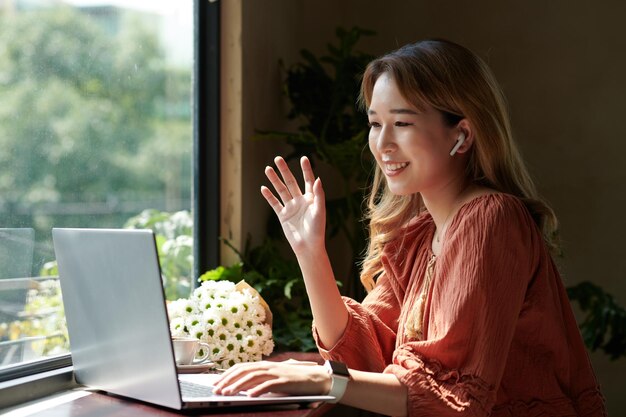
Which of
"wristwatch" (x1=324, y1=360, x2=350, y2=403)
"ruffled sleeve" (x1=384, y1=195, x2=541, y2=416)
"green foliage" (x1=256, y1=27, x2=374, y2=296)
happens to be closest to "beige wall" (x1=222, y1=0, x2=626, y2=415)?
"green foliage" (x1=256, y1=27, x2=374, y2=296)

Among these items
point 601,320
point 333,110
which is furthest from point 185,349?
point 601,320

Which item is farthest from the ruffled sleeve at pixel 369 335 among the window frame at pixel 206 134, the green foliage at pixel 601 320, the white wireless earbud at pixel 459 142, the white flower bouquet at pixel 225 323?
the green foliage at pixel 601 320

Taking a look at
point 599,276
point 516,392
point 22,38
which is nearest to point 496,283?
point 516,392

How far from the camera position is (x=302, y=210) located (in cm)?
172

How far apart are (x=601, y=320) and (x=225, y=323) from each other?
1899 mm

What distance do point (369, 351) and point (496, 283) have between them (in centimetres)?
43

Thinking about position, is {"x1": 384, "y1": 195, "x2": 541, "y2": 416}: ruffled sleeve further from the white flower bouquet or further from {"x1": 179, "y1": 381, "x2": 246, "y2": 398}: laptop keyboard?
the white flower bouquet

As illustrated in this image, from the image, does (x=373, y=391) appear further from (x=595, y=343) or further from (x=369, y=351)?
(x=595, y=343)

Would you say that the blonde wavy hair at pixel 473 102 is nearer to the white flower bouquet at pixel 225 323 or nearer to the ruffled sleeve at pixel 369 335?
the ruffled sleeve at pixel 369 335

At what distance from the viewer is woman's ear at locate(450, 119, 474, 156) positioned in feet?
5.62

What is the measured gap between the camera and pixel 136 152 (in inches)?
94.3

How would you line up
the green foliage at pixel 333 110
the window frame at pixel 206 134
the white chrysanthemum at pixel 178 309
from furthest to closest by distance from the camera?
the green foliage at pixel 333 110 < the window frame at pixel 206 134 < the white chrysanthemum at pixel 178 309

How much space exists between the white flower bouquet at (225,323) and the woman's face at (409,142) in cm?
51

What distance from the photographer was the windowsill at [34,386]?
1651 mm
